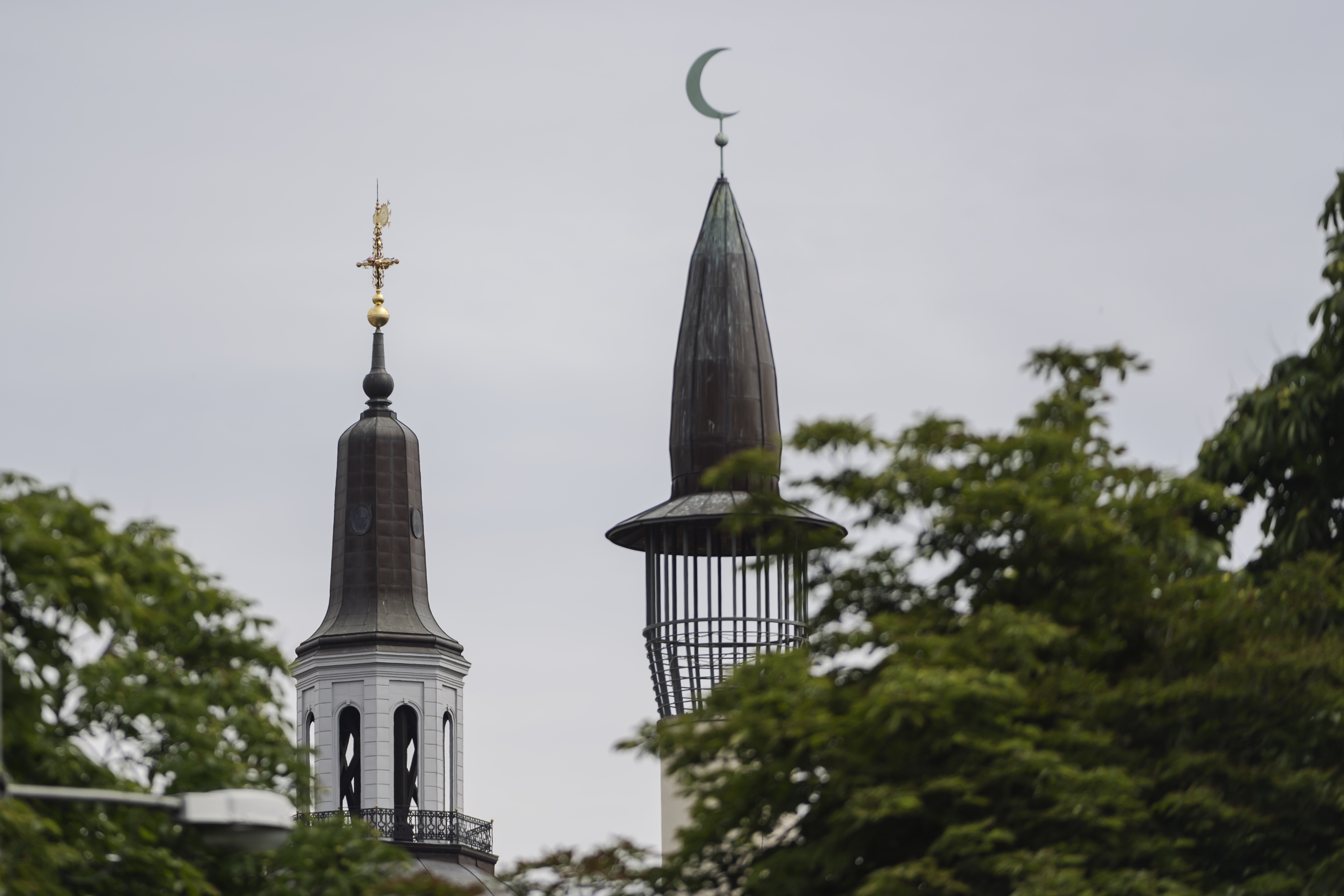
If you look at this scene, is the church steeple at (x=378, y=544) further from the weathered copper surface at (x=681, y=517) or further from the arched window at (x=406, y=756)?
the weathered copper surface at (x=681, y=517)

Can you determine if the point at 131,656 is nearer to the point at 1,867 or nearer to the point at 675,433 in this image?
the point at 1,867

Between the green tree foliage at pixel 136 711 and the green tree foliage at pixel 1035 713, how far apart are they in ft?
10.9

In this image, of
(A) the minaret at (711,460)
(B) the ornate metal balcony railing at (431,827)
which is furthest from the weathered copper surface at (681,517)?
(B) the ornate metal balcony railing at (431,827)

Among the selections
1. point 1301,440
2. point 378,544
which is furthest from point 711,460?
point 378,544

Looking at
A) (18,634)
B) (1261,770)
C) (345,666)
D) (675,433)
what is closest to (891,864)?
(1261,770)

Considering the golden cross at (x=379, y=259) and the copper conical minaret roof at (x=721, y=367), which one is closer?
the copper conical minaret roof at (x=721, y=367)

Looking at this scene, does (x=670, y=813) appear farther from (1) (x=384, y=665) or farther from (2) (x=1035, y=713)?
(1) (x=384, y=665)

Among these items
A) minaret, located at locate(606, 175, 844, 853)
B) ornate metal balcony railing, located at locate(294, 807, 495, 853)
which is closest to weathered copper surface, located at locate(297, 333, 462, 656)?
ornate metal balcony railing, located at locate(294, 807, 495, 853)

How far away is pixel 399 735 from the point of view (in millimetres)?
86000

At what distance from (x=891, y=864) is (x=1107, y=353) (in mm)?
5125

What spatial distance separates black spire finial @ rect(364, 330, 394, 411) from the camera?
284 ft

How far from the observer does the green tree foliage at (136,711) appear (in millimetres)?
21078

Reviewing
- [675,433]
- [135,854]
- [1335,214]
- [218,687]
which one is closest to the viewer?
[135,854]

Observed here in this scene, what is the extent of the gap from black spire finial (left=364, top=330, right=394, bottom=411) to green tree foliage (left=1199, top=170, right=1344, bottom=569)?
60.9 m
